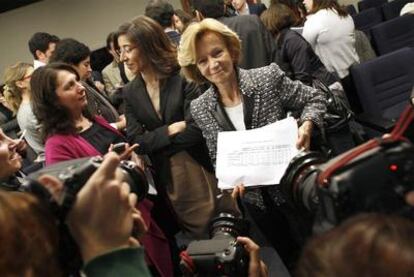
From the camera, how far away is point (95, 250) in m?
0.72

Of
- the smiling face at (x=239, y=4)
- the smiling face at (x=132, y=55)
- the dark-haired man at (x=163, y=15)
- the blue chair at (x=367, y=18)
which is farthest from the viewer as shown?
the blue chair at (x=367, y=18)

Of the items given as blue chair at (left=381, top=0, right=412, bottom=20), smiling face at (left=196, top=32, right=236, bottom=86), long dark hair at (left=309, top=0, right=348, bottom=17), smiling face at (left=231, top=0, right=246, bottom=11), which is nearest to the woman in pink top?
smiling face at (left=196, top=32, right=236, bottom=86)

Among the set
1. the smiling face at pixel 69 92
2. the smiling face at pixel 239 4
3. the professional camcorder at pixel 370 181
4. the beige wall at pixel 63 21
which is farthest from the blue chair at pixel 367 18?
the professional camcorder at pixel 370 181

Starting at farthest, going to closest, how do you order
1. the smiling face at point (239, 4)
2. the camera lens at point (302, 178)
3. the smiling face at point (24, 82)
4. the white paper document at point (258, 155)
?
the smiling face at point (239, 4), the smiling face at point (24, 82), the white paper document at point (258, 155), the camera lens at point (302, 178)

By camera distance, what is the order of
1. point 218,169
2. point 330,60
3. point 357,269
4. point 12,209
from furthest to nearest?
point 330,60, point 218,169, point 12,209, point 357,269

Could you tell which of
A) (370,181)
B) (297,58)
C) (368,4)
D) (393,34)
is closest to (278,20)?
(297,58)

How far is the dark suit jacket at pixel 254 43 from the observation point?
2.41 metres

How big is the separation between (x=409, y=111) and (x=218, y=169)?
890mm

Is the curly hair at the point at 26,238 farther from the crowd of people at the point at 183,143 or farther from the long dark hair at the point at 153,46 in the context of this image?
the long dark hair at the point at 153,46

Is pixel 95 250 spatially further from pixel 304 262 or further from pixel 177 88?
pixel 177 88

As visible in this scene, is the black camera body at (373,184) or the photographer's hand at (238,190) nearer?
the black camera body at (373,184)

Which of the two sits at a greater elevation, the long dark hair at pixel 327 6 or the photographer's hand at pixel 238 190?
the long dark hair at pixel 327 6

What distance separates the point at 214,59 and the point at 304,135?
427mm

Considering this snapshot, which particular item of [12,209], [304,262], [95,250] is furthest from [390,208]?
[12,209]
